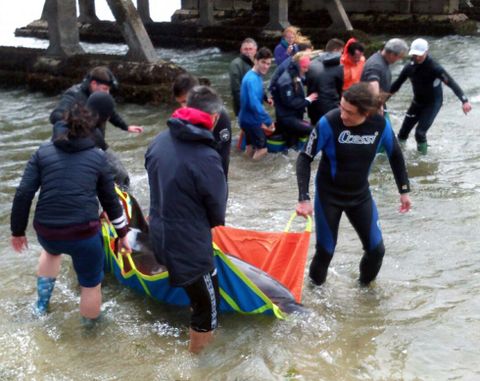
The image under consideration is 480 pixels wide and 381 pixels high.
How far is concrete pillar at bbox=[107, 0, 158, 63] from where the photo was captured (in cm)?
1412

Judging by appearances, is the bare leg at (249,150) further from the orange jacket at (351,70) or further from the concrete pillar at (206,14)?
the concrete pillar at (206,14)

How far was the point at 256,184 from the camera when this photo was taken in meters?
8.44

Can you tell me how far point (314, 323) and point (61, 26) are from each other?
501 inches

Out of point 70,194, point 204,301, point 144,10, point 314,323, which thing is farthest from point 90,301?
point 144,10

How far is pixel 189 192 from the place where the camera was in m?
3.77

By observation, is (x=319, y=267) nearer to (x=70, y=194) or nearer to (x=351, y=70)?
(x=70, y=194)

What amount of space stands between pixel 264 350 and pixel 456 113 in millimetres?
8930

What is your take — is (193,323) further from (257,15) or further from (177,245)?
(257,15)

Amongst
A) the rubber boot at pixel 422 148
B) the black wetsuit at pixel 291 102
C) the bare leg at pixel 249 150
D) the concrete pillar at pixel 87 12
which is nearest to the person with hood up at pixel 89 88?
the black wetsuit at pixel 291 102

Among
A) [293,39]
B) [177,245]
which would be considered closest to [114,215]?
[177,245]

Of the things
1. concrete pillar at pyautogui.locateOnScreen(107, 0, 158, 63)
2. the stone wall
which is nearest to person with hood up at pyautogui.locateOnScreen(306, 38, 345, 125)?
concrete pillar at pyautogui.locateOnScreen(107, 0, 158, 63)

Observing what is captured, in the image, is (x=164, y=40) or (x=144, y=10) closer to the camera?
(x=164, y=40)

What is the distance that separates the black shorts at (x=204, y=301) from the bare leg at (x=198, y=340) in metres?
0.06

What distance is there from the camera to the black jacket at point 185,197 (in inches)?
147
